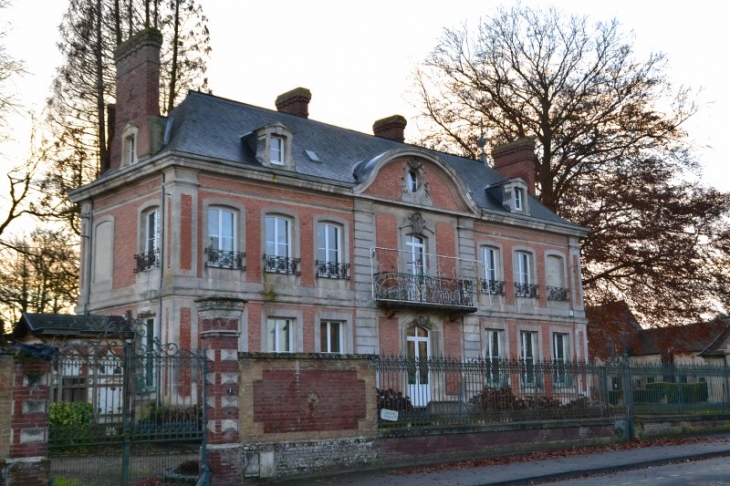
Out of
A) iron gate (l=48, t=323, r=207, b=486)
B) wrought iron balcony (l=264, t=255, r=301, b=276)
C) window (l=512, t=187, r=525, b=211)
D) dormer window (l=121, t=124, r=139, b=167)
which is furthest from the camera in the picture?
window (l=512, t=187, r=525, b=211)

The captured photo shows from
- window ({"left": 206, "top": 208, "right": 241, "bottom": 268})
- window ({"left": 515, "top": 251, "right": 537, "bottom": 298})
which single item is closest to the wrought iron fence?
window ({"left": 206, "top": 208, "right": 241, "bottom": 268})

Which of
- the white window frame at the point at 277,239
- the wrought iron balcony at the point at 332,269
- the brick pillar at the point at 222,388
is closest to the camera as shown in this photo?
the brick pillar at the point at 222,388

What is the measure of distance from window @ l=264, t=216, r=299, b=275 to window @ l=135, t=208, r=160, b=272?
2.76 meters

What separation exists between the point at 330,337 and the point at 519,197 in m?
9.87

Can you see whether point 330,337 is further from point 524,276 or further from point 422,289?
point 524,276

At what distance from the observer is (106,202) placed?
23.8m

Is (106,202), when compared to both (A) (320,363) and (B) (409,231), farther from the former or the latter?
(A) (320,363)

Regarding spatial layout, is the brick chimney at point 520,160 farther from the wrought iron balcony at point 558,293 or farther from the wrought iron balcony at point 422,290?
the wrought iron balcony at point 422,290

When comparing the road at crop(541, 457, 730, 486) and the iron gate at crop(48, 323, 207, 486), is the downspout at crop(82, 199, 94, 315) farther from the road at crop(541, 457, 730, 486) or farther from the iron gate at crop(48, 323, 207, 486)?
the road at crop(541, 457, 730, 486)

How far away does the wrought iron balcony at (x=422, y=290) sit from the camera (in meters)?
24.6

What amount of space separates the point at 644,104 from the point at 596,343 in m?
9.48

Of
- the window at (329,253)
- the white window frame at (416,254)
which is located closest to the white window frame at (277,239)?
the window at (329,253)

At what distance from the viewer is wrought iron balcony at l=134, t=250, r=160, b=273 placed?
70.1ft

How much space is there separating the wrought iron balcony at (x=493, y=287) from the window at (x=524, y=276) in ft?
2.86
